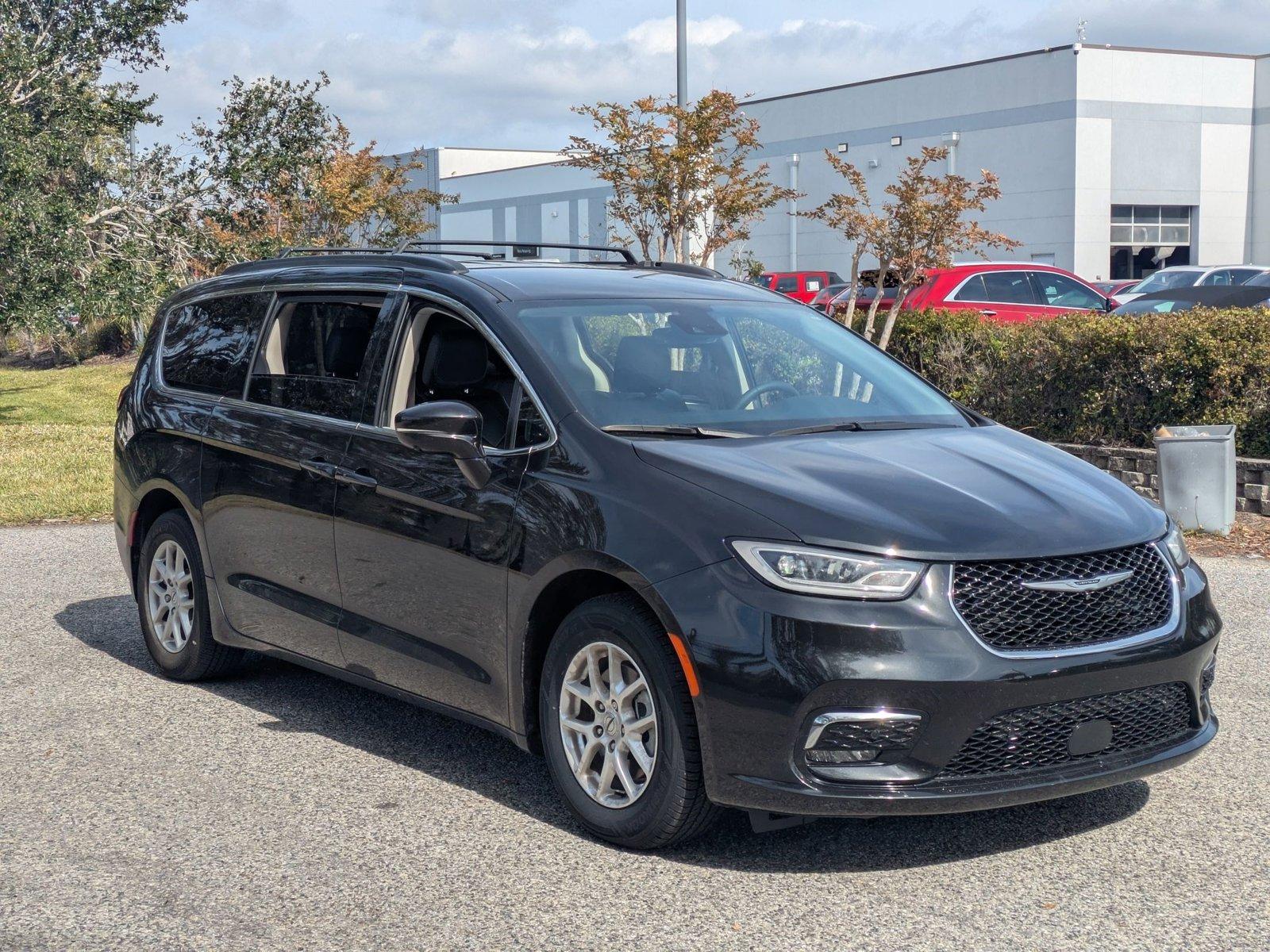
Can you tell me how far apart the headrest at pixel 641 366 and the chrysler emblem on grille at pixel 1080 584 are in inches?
62.1

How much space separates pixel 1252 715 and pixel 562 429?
3.20 metres

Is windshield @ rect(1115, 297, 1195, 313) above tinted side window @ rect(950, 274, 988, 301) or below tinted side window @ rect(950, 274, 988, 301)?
below

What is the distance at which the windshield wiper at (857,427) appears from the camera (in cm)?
516

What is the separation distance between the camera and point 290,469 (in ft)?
19.6

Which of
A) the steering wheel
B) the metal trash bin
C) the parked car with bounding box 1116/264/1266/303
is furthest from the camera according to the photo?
the parked car with bounding box 1116/264/1266/303

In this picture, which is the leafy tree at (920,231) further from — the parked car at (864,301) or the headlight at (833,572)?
the headlight at (833,572)

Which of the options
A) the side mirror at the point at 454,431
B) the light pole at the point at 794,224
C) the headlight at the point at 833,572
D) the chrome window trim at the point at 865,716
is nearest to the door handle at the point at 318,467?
the side mirror at the point at 454,431

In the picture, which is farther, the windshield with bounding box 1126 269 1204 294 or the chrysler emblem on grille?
the windshield with bounding box 1126 269 1204 294

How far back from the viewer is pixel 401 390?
5668 mm

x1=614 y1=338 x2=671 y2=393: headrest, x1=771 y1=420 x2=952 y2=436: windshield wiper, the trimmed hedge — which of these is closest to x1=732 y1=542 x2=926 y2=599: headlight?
x1=771 y1=420 x2=952 y2=436: windshield wiper

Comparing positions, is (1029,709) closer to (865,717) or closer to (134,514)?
(865,717)

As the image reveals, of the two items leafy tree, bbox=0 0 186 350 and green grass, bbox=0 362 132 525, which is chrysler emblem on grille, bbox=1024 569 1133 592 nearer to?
green grass, bbox=0 362 132 525

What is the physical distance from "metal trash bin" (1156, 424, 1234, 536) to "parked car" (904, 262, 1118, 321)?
7419mm

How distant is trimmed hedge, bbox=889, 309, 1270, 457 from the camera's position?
12.1m
